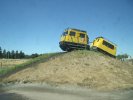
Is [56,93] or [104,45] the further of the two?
[104,45]

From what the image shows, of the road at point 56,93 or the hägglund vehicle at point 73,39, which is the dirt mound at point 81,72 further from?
the hägglund vehicle at point 73,39

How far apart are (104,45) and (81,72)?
12098mm

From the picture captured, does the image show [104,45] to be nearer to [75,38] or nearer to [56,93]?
[75,38]

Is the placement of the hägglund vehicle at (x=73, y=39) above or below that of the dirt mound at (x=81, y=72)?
above

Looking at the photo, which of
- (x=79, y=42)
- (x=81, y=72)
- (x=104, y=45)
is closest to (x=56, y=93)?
(x=81, y=72)

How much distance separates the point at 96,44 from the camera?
39875 millimetres

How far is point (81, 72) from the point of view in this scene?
29.8 metres

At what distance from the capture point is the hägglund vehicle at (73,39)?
36.4 metres

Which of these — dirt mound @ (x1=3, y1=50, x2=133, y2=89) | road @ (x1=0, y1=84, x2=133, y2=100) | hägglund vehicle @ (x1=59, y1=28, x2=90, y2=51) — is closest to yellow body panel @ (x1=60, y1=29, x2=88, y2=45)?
hägglund vehicle @ (x1=59, y1=28, x2=90, y2=51)

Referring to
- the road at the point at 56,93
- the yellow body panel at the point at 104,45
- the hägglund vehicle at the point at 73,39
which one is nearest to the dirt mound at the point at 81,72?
the road at the point at 56,93

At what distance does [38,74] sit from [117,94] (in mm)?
10714

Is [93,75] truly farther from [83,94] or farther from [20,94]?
[20,94]

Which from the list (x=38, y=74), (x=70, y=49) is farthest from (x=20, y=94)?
(x=70, y=49)

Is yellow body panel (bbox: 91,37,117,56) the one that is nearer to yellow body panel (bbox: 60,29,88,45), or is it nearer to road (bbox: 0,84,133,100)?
yellow body panel (bbox: 60,29,88,45)
